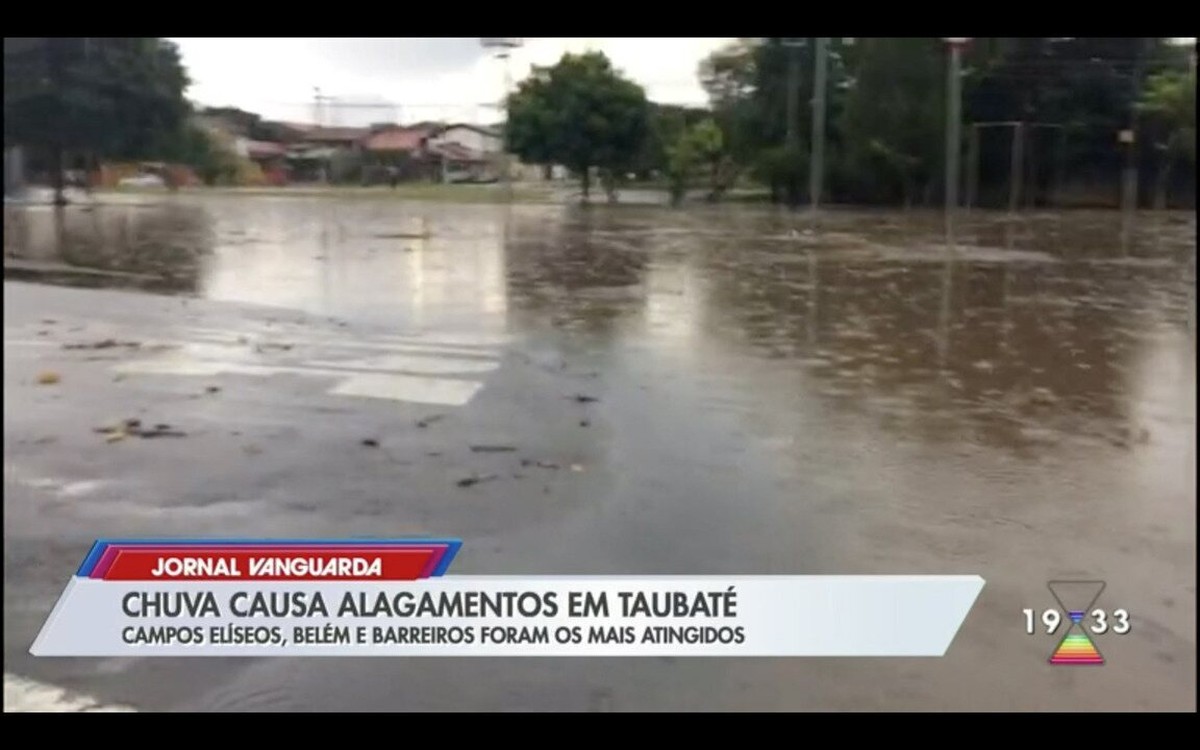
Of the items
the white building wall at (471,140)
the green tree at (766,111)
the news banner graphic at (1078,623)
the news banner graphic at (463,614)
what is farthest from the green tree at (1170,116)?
the white building wall at (471,140)

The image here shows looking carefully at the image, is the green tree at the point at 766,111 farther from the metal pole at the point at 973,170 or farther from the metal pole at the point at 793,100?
the metal pole at the point at 973,170

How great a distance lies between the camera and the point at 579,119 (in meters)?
13.3

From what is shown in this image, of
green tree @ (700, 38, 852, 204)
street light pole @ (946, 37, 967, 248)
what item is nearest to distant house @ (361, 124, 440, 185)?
green tree @ (700, 38, 852, 204)

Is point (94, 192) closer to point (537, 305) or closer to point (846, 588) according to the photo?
point (537, 305)

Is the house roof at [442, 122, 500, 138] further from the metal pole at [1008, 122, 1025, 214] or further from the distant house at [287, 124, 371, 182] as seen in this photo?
the metal pole at [1008, 122, 1025, 214]

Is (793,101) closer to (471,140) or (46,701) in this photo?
(471,140)

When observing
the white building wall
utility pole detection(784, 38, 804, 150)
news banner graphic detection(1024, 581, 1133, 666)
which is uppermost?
utility pole detection(784, 38, 804, 150)

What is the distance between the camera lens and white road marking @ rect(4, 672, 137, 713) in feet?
11.3

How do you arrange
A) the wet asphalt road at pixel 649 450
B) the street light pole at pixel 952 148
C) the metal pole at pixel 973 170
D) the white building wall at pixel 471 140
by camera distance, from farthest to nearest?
the metal pole at pixel 973 170, the white building wall at pixel 471 140, the street light pole at pixel 952 148, the wet asphalt road at pixel 649 450

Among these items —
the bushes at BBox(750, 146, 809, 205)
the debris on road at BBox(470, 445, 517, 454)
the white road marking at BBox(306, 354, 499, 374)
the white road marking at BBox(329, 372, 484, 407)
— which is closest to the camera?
the debris on road at BBox(470, 445, 517, 454)

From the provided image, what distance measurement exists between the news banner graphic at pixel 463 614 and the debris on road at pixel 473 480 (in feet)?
5.23

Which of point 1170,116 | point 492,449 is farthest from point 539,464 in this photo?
point 1170,116

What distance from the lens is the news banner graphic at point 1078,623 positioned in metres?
3.73

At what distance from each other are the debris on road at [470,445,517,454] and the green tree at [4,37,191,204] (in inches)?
92.7
